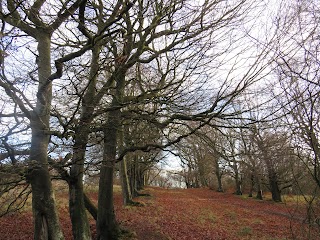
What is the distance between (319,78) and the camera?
3.67 m

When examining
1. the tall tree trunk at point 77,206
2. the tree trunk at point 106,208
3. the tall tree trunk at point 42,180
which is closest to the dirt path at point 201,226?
the tree trunk at point 106,208

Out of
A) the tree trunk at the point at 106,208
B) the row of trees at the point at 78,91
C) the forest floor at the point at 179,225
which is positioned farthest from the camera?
the forest floor at the point at 179,225

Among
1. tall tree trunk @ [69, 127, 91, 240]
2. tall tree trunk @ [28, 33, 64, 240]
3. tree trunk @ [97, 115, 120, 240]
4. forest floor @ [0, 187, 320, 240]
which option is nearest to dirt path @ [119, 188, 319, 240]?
forest floor @ [0, 187, 320, 240]

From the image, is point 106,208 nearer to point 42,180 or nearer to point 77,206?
point 77,206

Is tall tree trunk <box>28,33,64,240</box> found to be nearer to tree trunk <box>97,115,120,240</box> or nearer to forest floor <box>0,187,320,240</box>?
tree trunk <box>97,115,120,240</box>

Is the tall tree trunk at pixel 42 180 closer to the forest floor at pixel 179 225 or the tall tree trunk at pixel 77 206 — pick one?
the tall tree trunk at pixel 77 206

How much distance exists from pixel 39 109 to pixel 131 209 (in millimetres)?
9679

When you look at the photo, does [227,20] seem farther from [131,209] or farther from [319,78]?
[131,209]

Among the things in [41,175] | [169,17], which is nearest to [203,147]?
[169,17]

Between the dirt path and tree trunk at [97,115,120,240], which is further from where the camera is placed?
the dirt path

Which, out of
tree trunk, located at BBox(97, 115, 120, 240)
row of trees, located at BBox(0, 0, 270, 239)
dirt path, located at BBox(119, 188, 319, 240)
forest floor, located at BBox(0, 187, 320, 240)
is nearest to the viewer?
row of trees, located at BBox(0, 0, 270, 239)

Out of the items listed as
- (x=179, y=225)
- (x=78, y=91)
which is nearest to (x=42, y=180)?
(x=78, y=91)

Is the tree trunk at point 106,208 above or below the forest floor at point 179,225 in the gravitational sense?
above

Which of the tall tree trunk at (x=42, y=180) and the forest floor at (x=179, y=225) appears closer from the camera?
the tall tree trunk at (x=42, y=180)
